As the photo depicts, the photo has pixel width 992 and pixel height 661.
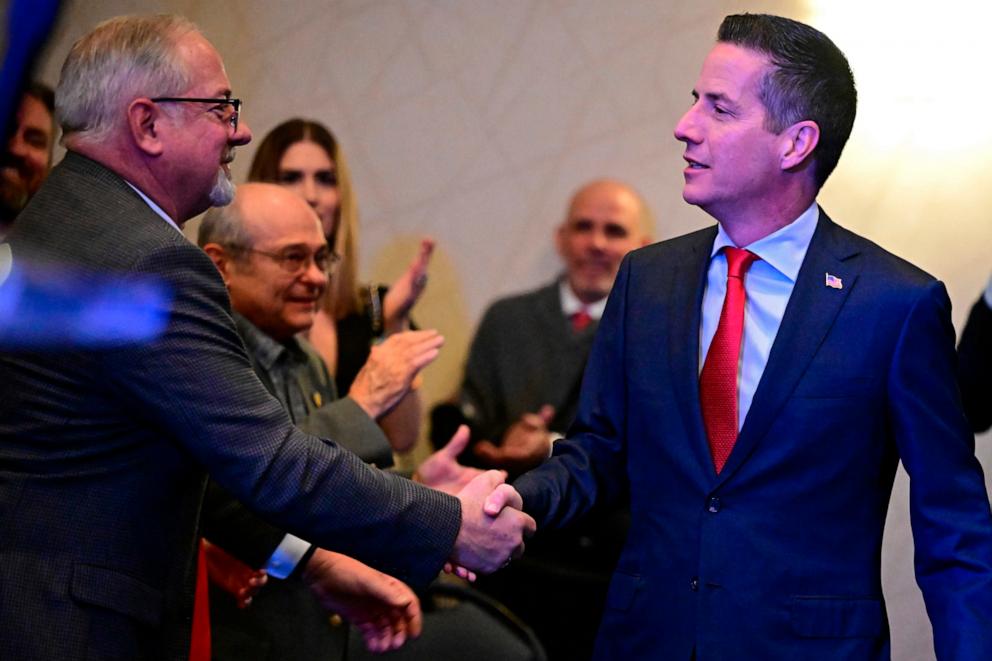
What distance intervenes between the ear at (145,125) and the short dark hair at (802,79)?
36.0 inches

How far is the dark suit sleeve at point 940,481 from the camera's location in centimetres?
191

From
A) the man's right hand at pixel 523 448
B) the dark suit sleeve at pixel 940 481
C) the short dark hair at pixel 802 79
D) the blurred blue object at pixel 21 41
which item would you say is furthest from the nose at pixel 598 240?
the blurred blue object at pixel 21 41

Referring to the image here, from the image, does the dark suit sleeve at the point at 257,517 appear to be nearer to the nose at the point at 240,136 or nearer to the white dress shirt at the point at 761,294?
the nose at the point at 240,136

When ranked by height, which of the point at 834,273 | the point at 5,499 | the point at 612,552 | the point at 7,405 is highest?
the point at 834,273

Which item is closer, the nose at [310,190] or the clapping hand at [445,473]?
the clapping hand at [445,473]

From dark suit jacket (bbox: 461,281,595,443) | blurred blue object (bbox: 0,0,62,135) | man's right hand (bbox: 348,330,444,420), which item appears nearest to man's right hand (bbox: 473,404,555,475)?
dark suit jacket (bbox: 461,281,595,443)

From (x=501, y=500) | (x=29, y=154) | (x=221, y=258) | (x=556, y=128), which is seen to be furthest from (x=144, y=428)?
(x=556, y=128)

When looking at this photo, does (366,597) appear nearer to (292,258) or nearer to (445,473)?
(445,473)

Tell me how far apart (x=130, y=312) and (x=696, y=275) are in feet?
2.87

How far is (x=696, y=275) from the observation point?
2148 mm

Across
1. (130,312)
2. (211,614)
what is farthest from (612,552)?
(130,312)

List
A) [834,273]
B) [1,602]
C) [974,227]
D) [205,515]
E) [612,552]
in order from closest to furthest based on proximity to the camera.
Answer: [1,602] → [834,273] → [205,515] → [612,552] → [974,227]

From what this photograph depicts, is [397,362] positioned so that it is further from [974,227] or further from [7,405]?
[974,227]

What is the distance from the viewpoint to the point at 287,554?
2475 millimetres
